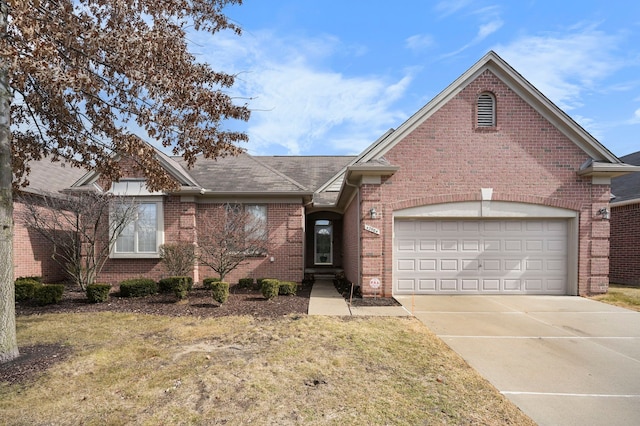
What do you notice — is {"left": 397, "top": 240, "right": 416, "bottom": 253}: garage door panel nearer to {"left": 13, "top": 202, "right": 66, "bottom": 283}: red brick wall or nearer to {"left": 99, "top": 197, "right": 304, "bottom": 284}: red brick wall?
{"left": 99, "top": 197, "right": 304, "bottom": 284}: red brick wall

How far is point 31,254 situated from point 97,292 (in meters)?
5.98

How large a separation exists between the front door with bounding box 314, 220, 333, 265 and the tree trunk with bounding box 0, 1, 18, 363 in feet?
47.4

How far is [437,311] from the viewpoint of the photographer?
882 centimetres

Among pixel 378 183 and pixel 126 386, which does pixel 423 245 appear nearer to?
pixel 378 183

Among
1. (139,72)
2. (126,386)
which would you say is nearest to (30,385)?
(126,386)

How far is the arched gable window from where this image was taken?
10.8m

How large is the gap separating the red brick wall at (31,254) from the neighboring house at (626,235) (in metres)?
22.8

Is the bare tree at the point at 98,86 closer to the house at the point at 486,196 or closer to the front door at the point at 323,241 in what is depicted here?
the house at the point at 486,196

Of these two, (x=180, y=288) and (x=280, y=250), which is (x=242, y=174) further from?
(x=180, y=288)

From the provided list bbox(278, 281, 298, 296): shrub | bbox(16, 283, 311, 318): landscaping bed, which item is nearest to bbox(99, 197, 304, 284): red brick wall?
bbox(16, 283, 311, 318): landscaping bed

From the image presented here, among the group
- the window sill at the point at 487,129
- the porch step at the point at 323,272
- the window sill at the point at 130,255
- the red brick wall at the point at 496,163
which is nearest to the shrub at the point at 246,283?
the window sill at the point at 130,255

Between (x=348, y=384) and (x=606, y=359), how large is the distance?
437cm

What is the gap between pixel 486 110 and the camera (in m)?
10.8

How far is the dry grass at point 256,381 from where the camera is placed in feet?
12.4
